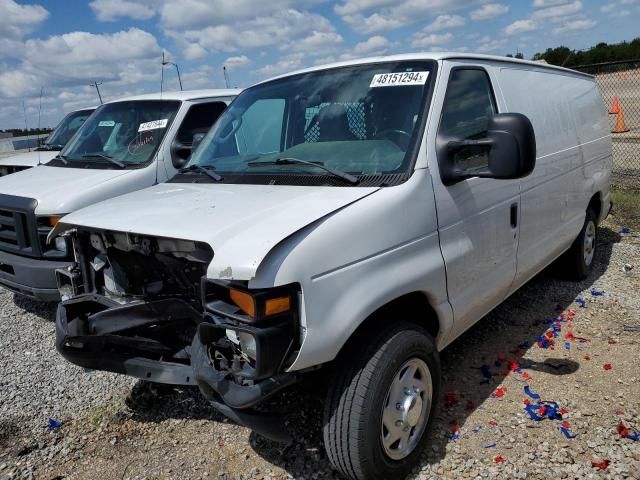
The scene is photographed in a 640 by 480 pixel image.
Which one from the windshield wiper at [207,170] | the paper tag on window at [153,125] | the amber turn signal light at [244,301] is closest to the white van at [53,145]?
the paper tag on window at [153,125]

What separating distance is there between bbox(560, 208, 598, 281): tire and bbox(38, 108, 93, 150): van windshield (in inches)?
321

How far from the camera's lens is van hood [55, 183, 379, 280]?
88.4 inches

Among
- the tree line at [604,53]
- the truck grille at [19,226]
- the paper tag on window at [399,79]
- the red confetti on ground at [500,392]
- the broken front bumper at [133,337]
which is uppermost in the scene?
the tree line at [604,53]

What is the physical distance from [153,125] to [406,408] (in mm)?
4624

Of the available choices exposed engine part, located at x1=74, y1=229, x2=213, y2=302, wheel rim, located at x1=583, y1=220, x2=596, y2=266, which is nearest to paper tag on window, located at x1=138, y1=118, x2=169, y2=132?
→ exposed engine part, located at x1=74, y1=229, x2=213, y2=302

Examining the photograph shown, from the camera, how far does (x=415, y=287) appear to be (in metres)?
2.76

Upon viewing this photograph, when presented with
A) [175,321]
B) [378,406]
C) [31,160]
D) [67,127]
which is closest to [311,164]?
[175,321]

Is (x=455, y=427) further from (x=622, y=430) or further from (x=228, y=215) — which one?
(x=228, y=215)

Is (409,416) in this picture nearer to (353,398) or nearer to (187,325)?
(353,398)

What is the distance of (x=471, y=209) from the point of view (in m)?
3.19

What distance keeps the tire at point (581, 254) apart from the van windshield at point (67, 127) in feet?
26.8

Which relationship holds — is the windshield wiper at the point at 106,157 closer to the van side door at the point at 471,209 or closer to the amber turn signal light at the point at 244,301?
the van side door at the point at 471,209

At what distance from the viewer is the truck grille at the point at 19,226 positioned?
488 centimetres

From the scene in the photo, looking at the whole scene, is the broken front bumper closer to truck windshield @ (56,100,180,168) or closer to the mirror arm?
the mirror arm
